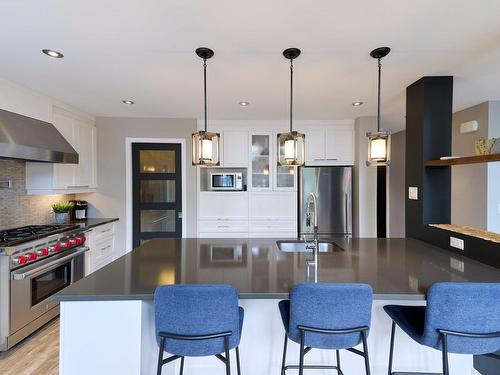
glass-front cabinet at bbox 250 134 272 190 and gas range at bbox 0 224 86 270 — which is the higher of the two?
glass-front cabinet at bbox 250 134 272 190

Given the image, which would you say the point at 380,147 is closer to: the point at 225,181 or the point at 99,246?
the point at 225,181

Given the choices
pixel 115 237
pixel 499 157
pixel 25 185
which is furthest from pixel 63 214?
pixel 499 157

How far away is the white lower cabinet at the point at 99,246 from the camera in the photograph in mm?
3338

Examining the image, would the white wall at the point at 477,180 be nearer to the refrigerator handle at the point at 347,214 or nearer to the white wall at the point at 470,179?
the white wall at the point at 470,179

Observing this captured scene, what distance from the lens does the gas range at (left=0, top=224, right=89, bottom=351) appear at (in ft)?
7.34

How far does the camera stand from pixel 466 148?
133 inches

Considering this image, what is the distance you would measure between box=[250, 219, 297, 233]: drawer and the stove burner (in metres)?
2.32

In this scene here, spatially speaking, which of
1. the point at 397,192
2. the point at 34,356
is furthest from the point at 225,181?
the point at 397,192

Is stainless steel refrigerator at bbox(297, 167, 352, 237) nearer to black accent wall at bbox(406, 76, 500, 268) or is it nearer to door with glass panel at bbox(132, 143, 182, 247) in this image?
black accent wall at bbox(406, 76, 500, 268)

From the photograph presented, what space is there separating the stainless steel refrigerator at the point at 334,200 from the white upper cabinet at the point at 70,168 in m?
3.20

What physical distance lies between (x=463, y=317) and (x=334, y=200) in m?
2.73

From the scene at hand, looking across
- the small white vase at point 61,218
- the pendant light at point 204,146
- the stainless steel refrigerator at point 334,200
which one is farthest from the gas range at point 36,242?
the stainless steel refrigerator at point 334,200

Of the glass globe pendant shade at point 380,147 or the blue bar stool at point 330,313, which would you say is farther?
the glass globe pendant shade at point 380,147

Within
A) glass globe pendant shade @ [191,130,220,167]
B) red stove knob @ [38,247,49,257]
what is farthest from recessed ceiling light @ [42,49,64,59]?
red stove knob @ [38,247,49,257]
